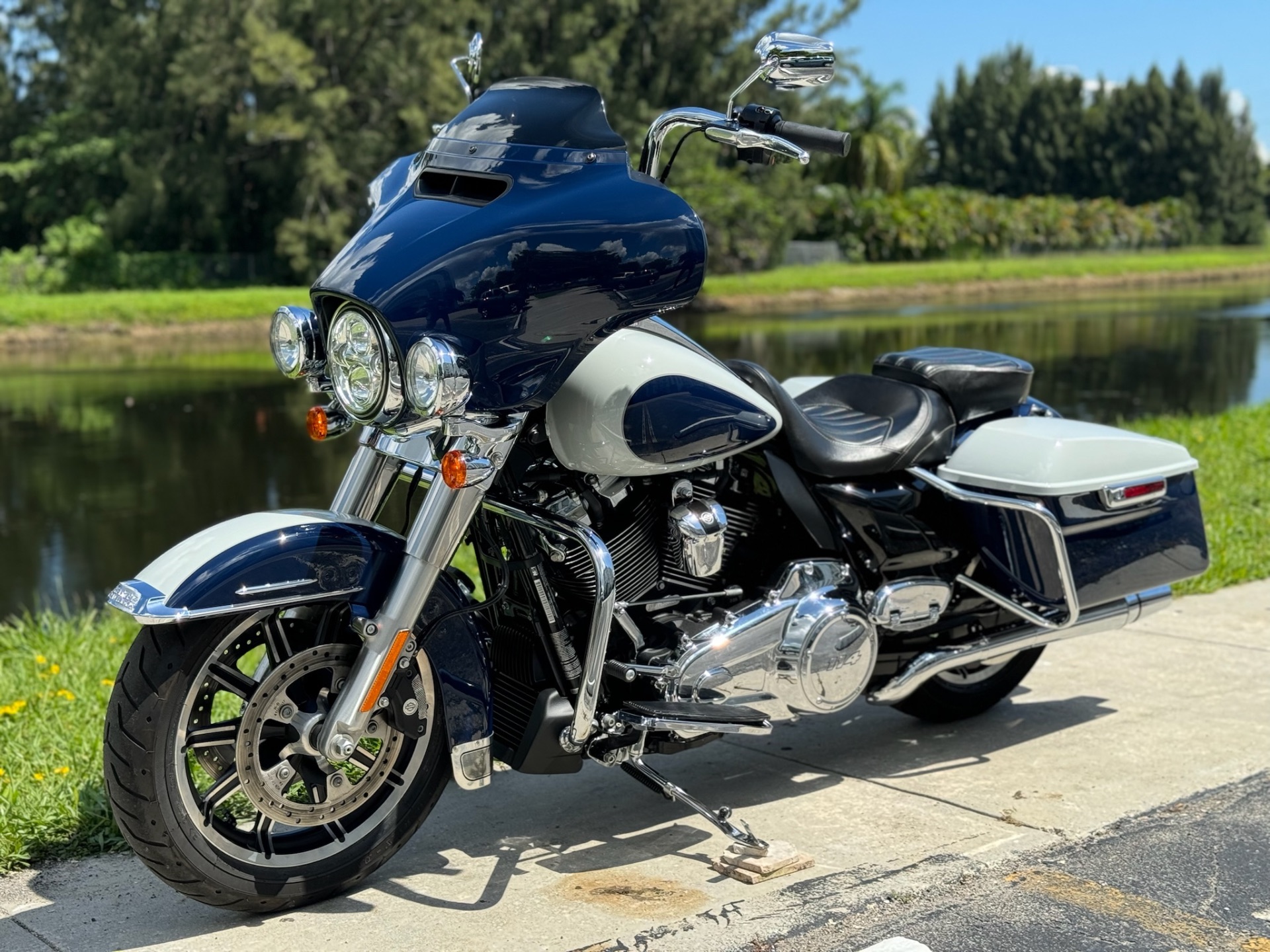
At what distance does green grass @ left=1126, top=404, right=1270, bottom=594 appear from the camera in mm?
6801

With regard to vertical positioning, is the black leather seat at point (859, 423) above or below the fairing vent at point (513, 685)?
above

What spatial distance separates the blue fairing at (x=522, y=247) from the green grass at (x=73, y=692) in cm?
161

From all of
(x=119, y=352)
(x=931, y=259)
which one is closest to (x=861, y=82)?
(x=931, y=259)

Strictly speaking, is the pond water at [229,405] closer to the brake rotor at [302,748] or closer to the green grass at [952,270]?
the brake rotor at [302,748]

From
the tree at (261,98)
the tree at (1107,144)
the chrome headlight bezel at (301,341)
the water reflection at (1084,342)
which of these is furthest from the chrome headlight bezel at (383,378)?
the tree at (1107,144)

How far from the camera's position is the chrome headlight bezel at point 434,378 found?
3.04m

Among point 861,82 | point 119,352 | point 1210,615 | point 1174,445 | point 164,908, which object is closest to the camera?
point 164,908

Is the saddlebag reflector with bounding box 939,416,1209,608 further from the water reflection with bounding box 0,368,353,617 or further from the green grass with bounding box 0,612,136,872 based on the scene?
the water reflection with bounding box 0,368,353,617

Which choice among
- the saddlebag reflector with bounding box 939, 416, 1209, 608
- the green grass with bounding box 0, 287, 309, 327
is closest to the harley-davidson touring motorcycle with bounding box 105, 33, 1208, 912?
the saddlebag reflector with bounding box 939, 416, 1209, 608

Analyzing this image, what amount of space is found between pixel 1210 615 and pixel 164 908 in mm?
4487

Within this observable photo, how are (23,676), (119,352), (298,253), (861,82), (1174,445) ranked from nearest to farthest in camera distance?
(1174,445) → (23,676) → (119,352) → (298,253) → (861,82)

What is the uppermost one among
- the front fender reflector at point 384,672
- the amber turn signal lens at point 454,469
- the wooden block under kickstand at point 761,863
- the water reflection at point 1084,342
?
the amber turn signal lens at point 454,469

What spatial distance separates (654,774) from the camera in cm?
365

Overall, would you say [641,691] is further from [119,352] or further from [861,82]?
[861,82]
